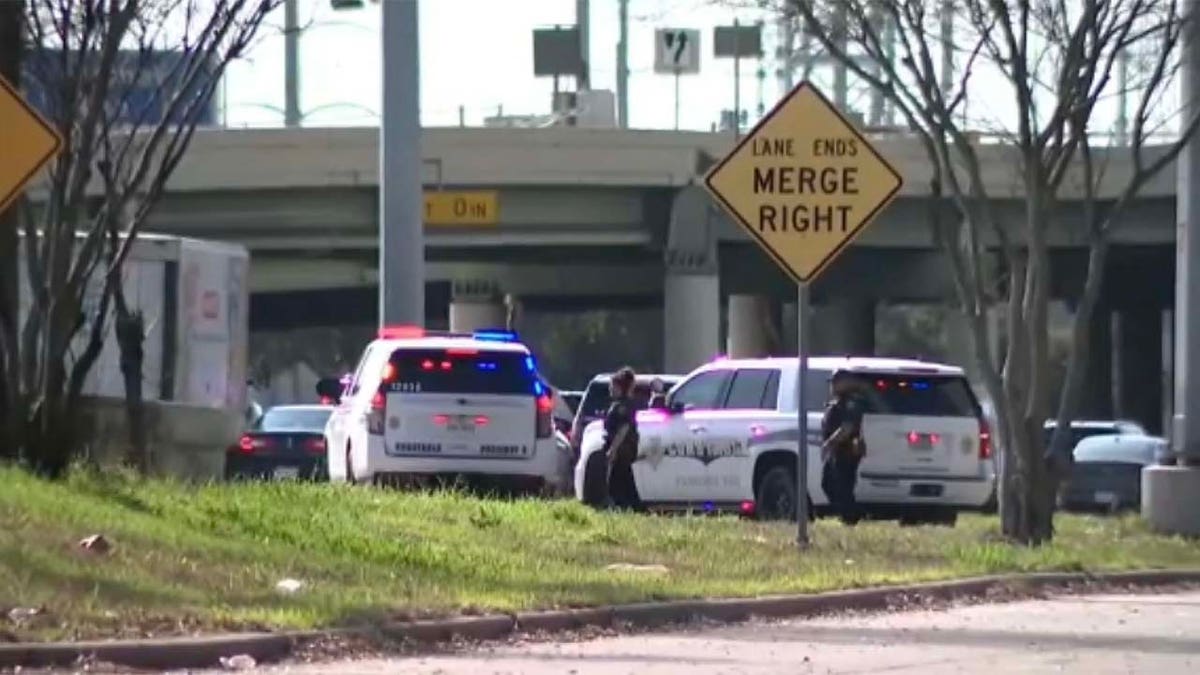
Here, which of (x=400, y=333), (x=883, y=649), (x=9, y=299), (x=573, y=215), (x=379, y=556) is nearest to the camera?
(x=883, y=649)

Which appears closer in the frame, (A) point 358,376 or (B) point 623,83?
(A) point 358,376

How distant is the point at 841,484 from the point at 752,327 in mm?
39419

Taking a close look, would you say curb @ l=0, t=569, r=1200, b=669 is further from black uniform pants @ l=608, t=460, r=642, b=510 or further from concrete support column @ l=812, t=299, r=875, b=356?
concrete support column @ l=812, t=299, r=875, b=356

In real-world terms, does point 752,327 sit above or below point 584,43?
below

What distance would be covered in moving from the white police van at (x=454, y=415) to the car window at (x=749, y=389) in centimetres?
188

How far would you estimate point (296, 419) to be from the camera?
37719 millimetres

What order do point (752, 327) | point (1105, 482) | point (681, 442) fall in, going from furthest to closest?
1. point (752, 327)
2. point (1105, 482)
3. point (681, 442)

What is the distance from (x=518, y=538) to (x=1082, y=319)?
21.7ft

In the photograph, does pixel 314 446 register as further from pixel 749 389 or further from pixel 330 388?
pixel 749 389

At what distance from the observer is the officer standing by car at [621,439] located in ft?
Result: 86.5

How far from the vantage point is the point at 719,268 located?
5569cm

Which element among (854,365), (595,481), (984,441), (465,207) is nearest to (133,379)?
(595,481)

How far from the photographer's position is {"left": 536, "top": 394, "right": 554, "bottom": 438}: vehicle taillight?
26.2 m

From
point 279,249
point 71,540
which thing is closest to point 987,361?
point 71,540
